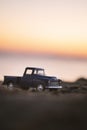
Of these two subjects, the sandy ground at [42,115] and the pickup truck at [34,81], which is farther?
the pickup truck at [34,81]

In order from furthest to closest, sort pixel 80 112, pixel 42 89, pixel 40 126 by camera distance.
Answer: pixel 42 89 → pixel 80 112 → pixel 40 126

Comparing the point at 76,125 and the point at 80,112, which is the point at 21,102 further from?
the point at 76,125

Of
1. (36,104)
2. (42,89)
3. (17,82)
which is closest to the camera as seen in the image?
(36,104)

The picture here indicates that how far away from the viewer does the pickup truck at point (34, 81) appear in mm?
27578

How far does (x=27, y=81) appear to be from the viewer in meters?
28.7

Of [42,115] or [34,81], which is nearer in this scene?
[42,115]

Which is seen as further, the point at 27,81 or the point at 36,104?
the point at 27,81

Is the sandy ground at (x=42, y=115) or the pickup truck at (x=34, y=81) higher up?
the pickup truck at (x=34, y=81)

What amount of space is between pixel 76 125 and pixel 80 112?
1425mm

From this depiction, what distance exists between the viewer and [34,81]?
1107 inches

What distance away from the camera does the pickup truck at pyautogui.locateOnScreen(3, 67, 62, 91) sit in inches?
1086

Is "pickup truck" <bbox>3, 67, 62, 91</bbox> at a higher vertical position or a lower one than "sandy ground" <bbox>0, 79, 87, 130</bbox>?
higher

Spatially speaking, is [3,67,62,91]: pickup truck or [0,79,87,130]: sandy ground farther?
[3,67,62,91]: pickup truck

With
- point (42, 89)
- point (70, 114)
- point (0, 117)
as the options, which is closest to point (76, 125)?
point (70, 114)
